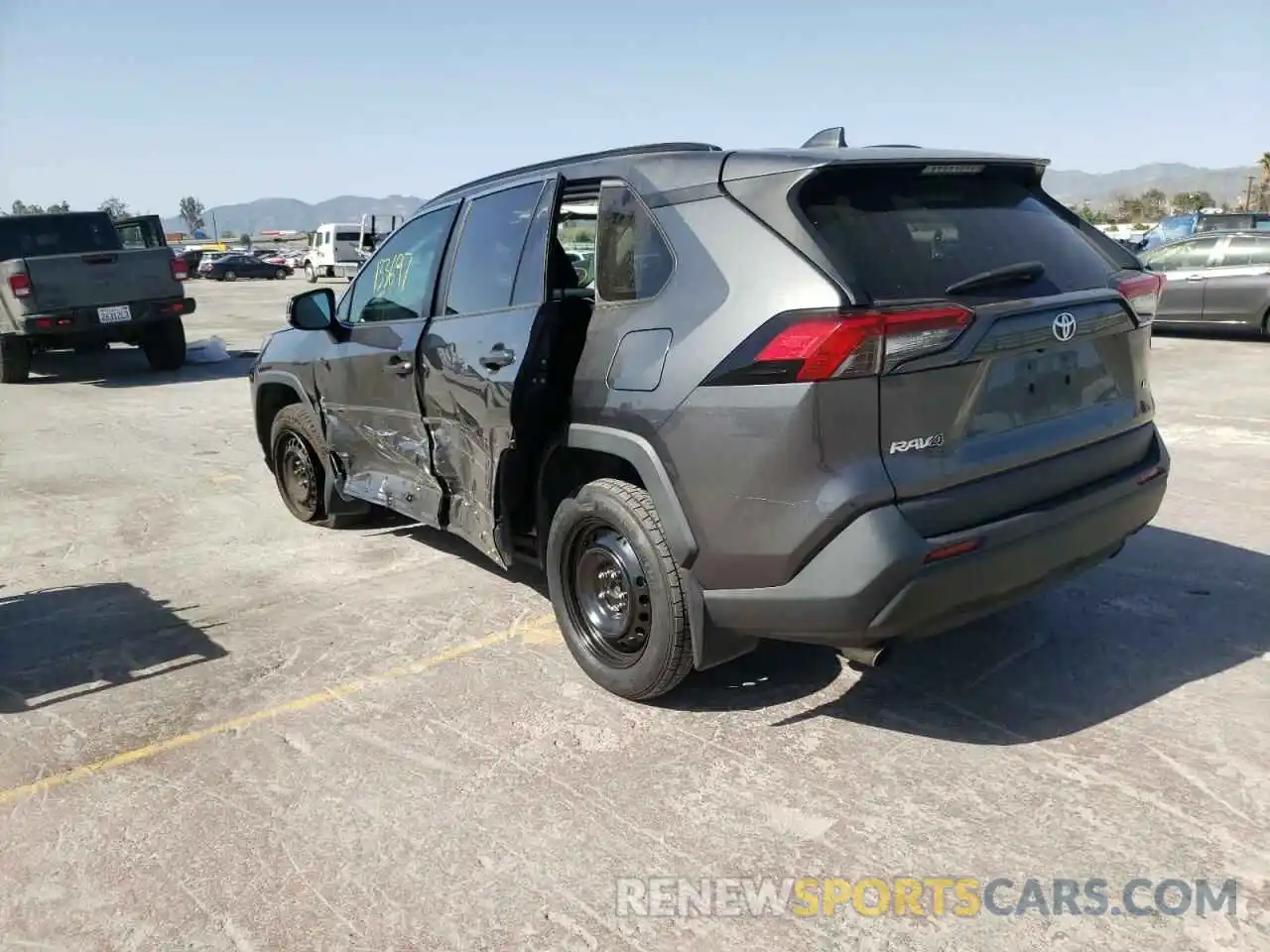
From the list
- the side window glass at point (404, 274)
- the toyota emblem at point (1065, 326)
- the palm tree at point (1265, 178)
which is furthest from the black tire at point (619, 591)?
the palm tree at point (1265, 178)

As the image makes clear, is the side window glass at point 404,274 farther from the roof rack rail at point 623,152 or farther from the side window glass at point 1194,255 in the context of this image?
the side window glass at point 1194,255

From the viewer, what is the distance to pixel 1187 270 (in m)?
13.5

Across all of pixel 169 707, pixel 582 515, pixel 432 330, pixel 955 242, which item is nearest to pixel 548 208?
pixel 432 330

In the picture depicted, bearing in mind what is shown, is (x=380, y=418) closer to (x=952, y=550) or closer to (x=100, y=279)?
(x=952, y=550)

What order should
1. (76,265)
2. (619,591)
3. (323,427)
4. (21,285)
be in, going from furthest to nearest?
(76,265), (21,285), (323,427), (619,591)

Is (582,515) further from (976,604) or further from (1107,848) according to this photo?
(1107,848)

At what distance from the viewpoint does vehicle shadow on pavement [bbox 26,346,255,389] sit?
42.9 ft

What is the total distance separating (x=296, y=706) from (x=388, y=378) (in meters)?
1.68

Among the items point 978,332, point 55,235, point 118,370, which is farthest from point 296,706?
point 55,235

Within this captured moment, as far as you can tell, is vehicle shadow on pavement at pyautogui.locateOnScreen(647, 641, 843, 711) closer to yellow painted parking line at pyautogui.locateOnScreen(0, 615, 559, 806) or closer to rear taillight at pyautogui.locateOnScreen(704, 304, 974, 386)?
yellow painted parking line at pyautogui.locateOnScreen(0, 615, 559, 806)

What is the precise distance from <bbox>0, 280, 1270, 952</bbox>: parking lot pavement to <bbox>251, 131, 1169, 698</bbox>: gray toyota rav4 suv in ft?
1.40

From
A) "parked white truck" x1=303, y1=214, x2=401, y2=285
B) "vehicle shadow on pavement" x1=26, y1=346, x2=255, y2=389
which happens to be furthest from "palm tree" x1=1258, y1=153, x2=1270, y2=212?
"vehicle shadow on pavement" x1=26, y1=346, x2=255, y2=389

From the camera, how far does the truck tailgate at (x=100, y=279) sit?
39.1 ft

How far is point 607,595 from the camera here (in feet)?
12.0
